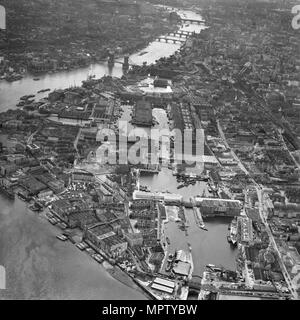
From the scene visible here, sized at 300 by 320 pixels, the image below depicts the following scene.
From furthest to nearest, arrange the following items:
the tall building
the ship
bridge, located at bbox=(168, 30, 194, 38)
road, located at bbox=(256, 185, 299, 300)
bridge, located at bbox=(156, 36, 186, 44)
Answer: bridge, located at bbox=(168, 30, 194, 38)
bridge, located at bbox=(156, 36, 186, 44)
the tall building
the ship
road, located at bbox=(256, 185, 299, 300)

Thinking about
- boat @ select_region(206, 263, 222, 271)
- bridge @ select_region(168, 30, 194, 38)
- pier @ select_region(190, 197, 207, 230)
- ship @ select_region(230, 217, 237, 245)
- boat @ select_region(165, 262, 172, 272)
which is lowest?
pier @ select_region(190, 197, 207, 230)

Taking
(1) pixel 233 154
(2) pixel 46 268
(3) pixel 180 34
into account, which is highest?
(3) pixel 180 34

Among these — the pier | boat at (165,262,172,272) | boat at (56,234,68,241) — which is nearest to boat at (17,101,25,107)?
the pier

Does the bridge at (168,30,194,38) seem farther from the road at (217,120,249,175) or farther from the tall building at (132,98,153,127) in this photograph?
the road at (217,120,249,175)

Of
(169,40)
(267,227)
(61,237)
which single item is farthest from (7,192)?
(169,40)

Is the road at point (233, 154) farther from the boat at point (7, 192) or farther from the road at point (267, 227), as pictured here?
the boat at point (7, 192)

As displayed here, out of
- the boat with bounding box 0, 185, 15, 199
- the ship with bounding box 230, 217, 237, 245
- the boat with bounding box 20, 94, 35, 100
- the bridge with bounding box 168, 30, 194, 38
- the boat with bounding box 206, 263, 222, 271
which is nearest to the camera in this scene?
the boat with bounding box 206, 263, 222, 271

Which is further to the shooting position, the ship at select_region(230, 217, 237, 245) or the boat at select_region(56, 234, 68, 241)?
the ship at select_region(230, 217, 237, 245)

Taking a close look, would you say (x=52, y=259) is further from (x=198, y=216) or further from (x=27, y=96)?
(x=27, y=96)
